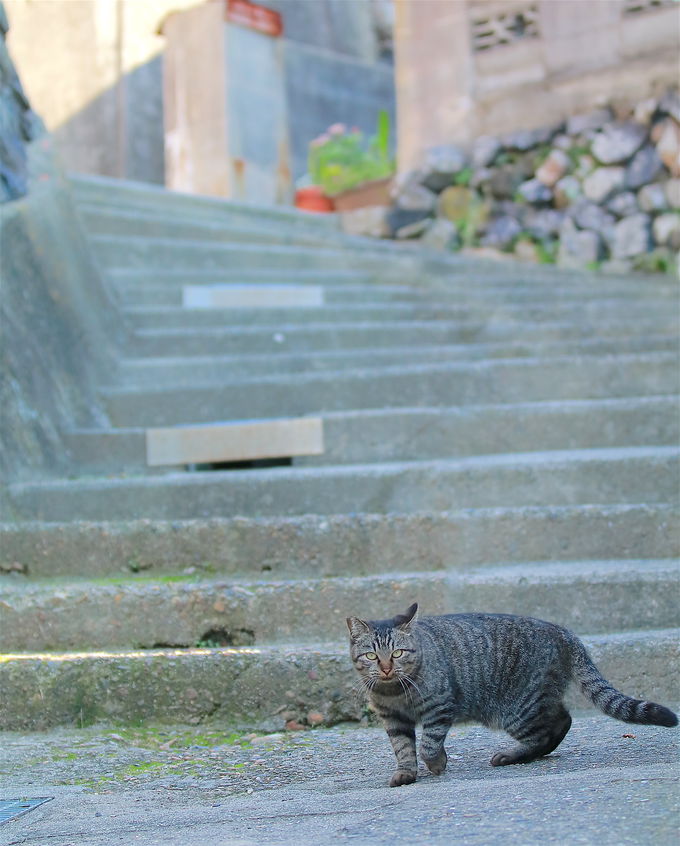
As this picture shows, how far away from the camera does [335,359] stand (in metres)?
4.67

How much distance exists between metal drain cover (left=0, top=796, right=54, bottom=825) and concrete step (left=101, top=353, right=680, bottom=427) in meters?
2.28

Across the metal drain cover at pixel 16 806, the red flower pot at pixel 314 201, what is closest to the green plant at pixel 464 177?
the red flower pot at pixel 314 201

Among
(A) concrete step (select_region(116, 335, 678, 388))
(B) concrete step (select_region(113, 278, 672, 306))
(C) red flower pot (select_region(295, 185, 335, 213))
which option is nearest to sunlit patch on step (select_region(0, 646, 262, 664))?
(A) concrete step (select_region(116, 335, 678, 388))

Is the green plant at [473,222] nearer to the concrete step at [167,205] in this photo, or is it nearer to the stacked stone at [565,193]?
the stacked stone at [565,193]

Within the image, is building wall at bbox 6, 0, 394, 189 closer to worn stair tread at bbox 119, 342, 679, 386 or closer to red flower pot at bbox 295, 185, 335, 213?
red flower pot at bbox 295, 185, 335, 213

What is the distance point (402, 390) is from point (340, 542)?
1.31 metres

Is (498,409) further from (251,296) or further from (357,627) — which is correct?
(251,296)

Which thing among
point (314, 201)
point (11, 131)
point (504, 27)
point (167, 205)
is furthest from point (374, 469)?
point (314, 201)

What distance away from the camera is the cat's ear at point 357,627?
2295 millimetres

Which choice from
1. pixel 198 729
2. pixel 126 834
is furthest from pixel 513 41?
pixel 126 834

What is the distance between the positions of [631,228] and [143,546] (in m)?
4.89

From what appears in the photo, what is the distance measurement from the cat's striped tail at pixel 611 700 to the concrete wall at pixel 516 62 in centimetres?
564

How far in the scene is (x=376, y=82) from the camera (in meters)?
13.5

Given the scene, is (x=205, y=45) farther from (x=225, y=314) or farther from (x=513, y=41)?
(x=225, y=314)
